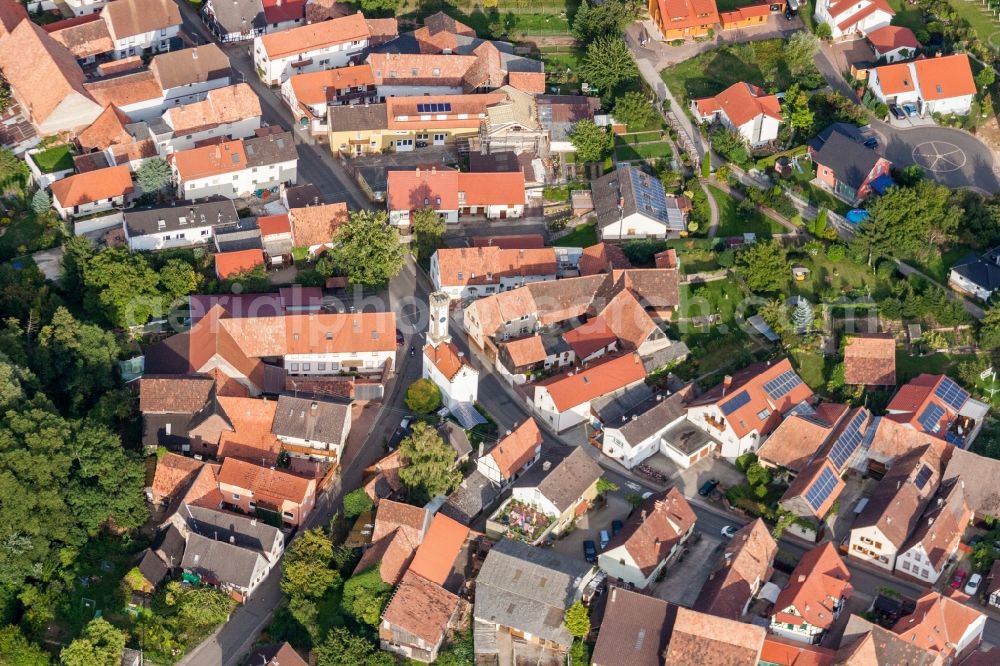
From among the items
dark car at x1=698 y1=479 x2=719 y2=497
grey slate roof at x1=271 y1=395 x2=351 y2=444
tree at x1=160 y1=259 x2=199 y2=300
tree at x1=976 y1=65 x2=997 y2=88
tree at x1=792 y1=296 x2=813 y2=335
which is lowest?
dark car at x1=698 y1=479 x2=719 y2=497

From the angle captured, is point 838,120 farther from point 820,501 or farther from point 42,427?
point 42,427

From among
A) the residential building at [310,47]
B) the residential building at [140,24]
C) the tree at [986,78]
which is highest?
the residential building at [140,24]

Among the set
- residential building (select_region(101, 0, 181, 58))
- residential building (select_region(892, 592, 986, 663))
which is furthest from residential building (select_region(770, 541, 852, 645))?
residential building (select_region(101, 0, 181, 58))

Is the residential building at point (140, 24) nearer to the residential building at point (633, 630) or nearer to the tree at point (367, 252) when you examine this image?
the tree at point (367, 252)

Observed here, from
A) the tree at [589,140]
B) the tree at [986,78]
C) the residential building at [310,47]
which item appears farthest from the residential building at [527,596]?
the tree at [986,78]

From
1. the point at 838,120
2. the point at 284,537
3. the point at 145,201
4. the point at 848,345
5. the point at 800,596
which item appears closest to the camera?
the point at 800,596

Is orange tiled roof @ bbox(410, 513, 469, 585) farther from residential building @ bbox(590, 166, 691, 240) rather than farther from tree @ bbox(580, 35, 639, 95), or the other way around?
tree @ bbox(580, 35, 639, 95)

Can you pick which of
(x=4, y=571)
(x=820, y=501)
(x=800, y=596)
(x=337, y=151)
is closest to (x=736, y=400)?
(x=820, y=501)
